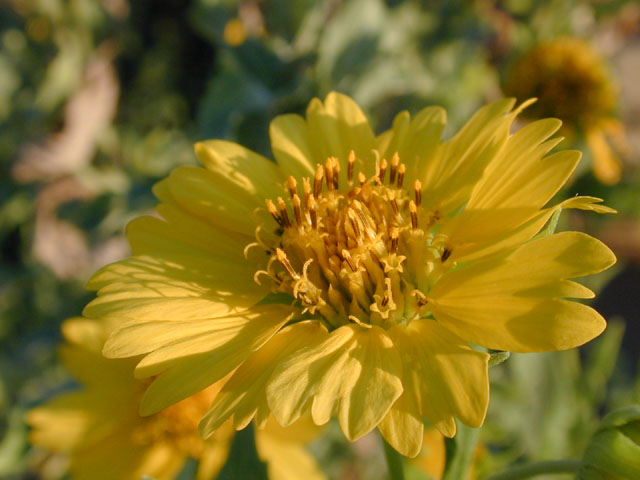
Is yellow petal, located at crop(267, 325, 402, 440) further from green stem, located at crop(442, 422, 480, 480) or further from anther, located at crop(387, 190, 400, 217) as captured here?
anther, located at crop(387, 190, 400, 217)

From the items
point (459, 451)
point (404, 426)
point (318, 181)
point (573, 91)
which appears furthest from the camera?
point (573, 91)

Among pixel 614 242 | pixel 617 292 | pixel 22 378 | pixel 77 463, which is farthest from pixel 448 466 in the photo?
pixel 614 242

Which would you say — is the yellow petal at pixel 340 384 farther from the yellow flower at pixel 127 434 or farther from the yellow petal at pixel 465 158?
the yellow flower at pixel 127 434

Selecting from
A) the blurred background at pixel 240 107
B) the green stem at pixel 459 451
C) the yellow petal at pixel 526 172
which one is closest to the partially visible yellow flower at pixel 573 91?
the blurred background at pixel 240 107

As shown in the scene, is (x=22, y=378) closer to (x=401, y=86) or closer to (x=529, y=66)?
(x=401, y=86)

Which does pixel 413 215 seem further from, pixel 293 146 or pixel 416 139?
pixel 293 146

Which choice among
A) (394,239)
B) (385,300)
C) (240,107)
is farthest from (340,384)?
(240,107)
